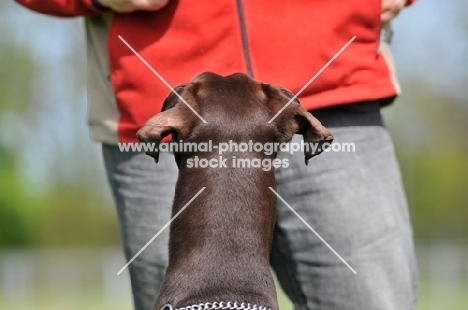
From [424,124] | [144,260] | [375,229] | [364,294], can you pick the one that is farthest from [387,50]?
[424,124]

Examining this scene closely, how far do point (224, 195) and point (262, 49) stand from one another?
70 centimetres

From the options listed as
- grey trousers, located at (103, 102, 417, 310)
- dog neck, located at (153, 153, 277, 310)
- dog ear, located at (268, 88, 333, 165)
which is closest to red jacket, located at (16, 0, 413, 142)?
grey trousers, located at (103, 102, 417, 310)

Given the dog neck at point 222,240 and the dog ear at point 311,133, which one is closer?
the dog neck at point 222,240

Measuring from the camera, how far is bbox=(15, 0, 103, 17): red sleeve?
11.0 feet

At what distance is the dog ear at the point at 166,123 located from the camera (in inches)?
105

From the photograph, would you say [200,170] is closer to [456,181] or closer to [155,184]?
[155,184]

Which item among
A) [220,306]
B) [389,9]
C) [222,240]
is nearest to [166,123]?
[222,240]

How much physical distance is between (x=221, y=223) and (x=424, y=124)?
29661 mm

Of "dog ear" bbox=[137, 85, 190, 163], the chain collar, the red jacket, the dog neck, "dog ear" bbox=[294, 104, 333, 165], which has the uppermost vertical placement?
the red jacket

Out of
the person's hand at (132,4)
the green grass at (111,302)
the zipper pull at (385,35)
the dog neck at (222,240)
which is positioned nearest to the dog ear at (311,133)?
the dog neck at (222,240)

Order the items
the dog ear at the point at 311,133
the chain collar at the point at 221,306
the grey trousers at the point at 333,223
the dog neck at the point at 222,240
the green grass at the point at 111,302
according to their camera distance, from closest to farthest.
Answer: the chain collar at the point at 221,306 → the dog neck at the point at 222,240 → the dog ear at the point at 311,133 → the grey trousers at the point at 333,223 → the green grass at the point at 111,302

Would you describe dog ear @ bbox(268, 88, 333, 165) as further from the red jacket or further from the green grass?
the green grass

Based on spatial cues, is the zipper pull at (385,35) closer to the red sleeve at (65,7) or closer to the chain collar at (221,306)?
the red sleeve at (65,7)

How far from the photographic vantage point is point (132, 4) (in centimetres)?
326
